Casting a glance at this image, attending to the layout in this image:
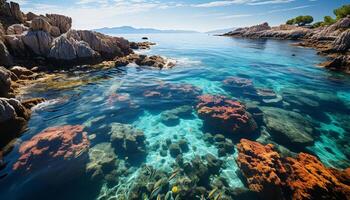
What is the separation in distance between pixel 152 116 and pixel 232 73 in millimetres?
16695

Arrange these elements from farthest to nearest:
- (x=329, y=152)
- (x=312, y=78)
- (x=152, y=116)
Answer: (x=312, y=78) < (x=152, y=116) < (x=329, y=152)

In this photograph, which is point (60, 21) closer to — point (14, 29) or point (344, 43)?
point (14, 29)

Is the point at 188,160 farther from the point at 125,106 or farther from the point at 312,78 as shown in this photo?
the point at 312,78

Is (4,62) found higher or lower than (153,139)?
higher

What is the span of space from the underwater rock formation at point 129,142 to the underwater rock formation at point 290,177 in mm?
5419

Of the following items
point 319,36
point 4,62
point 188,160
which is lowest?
point 188,160

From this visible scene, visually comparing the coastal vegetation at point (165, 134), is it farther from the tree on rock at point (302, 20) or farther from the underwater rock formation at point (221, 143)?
the tree on rock at point (302, 20)

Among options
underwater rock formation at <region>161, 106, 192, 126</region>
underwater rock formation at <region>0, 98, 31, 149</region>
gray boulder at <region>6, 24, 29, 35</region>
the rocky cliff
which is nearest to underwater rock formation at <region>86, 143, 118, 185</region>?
underwater rock formation at <region>161, 106, 192, 126</region>

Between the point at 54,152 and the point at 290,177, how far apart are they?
1148 cm

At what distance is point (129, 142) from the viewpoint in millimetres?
10062

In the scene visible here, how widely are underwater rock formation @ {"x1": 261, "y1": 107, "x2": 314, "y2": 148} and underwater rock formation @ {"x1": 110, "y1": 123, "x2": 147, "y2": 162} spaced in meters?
8.62

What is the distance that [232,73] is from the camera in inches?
1015

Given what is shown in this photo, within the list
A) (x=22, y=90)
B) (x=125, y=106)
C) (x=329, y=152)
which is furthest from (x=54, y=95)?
(x=329, y=152)

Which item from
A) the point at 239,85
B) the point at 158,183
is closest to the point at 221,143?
the point at 158,183
